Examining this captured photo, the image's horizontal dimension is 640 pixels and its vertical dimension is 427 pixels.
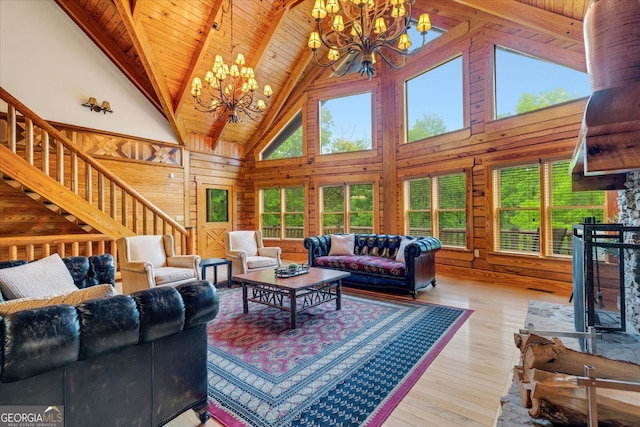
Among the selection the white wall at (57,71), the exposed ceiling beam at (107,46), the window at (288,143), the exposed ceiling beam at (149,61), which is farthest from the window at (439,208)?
the white wall at (57,71)

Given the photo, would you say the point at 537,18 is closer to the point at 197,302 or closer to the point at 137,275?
the point at 197,302

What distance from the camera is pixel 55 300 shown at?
4.95ft

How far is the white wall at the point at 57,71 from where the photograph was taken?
4730 mm

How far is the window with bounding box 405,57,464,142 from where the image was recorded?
5.68 meters

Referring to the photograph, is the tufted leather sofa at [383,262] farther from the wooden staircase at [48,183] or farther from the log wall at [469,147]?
the wooden staircase at [48,183]

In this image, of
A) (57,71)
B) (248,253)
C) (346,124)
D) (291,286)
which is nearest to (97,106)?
(57,71)

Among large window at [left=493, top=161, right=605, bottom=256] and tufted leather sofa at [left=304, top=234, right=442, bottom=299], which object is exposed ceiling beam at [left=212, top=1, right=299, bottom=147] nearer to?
tufted leather sofa at [left=304, top=234, right=442, bottom=299]

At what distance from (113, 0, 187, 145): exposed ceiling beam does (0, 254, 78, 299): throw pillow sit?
4.30 m

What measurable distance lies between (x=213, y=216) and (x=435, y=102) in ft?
19.8

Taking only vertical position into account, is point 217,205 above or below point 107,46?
below

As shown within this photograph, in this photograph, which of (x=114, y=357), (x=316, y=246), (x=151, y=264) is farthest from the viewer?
(x=316, y=246)

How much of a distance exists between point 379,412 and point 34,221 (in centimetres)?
615

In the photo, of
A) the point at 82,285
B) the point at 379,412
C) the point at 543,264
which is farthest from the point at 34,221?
the point at 543,264

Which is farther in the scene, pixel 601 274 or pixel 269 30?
pixel 269 30
